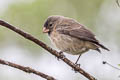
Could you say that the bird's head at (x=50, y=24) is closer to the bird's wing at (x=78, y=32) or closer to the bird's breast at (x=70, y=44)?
the bird's wing at (x=78, y=32)

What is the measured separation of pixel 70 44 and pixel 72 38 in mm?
93

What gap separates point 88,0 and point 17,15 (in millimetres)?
1572

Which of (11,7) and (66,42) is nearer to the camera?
(66,42)

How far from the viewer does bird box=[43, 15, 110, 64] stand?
5.50m

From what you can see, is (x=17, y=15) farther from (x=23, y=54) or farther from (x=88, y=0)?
(x=88, y=0)

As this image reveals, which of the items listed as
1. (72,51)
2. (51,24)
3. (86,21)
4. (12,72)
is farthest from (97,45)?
(12,72)

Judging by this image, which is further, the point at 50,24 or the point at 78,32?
the point at 50,24

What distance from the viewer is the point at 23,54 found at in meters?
8.59

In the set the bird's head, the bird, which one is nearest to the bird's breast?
the bird

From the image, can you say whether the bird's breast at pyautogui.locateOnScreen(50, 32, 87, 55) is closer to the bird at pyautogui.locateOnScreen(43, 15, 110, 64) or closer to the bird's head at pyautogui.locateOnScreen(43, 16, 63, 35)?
the bird at pyautogui.locateOnScreen(43, 15, 110, 64)

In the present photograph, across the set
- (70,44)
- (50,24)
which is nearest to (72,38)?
(70,44)

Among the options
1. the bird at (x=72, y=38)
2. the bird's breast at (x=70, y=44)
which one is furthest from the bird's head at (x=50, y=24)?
the bird's breast at (x=70, y=44)

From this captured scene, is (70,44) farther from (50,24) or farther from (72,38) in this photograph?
(50,24)

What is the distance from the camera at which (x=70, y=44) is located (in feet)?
18.7
